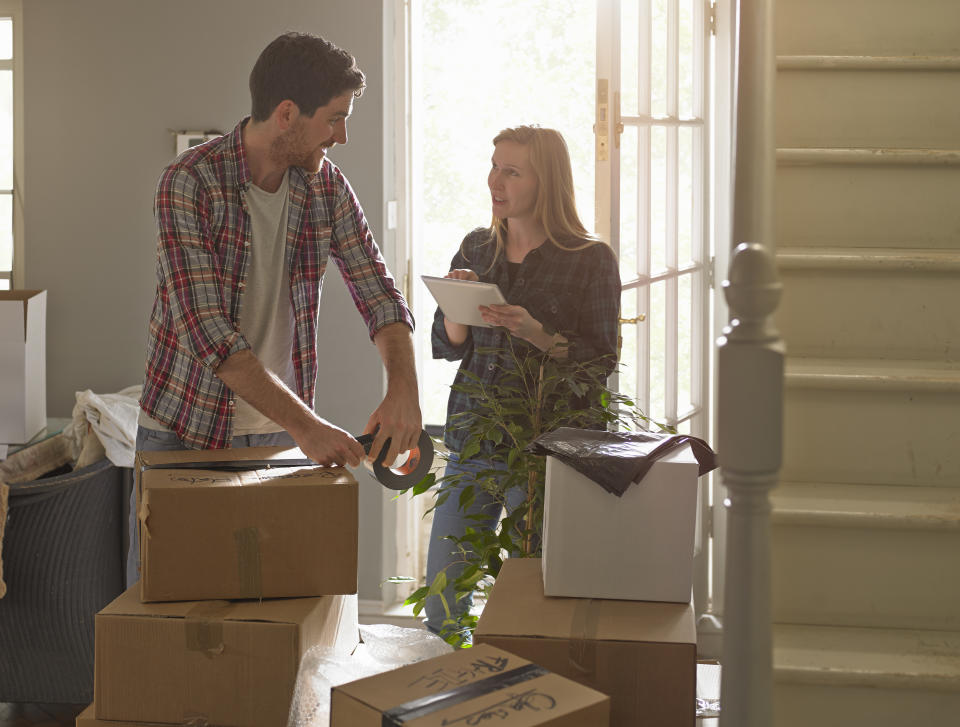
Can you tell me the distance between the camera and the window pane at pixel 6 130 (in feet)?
11.9

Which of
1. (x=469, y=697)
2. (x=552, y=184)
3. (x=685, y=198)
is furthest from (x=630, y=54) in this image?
(x=469, y=697)

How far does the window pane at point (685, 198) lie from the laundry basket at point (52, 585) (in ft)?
6.05

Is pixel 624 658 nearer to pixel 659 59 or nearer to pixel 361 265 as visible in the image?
pixel 361 265

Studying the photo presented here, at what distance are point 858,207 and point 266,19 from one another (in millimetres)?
2140

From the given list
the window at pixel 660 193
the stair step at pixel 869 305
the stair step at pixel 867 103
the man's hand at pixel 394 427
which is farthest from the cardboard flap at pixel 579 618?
the window at pixel 660 193

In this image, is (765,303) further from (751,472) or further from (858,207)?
(858,207)

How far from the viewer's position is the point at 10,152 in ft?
12.0

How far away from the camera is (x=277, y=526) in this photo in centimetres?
169

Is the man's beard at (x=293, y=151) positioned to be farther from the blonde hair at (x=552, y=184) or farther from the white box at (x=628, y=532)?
the white box at (x=628, y=532)

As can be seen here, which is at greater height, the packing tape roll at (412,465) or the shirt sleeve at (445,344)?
the shirt sleeve at (445,344)

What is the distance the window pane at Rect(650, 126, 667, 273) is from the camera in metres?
3.18

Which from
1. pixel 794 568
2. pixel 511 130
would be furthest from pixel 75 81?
pixel 794 568

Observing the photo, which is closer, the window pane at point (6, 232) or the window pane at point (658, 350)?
the window pane at point (658, 350)

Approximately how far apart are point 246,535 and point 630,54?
6.59 feet
